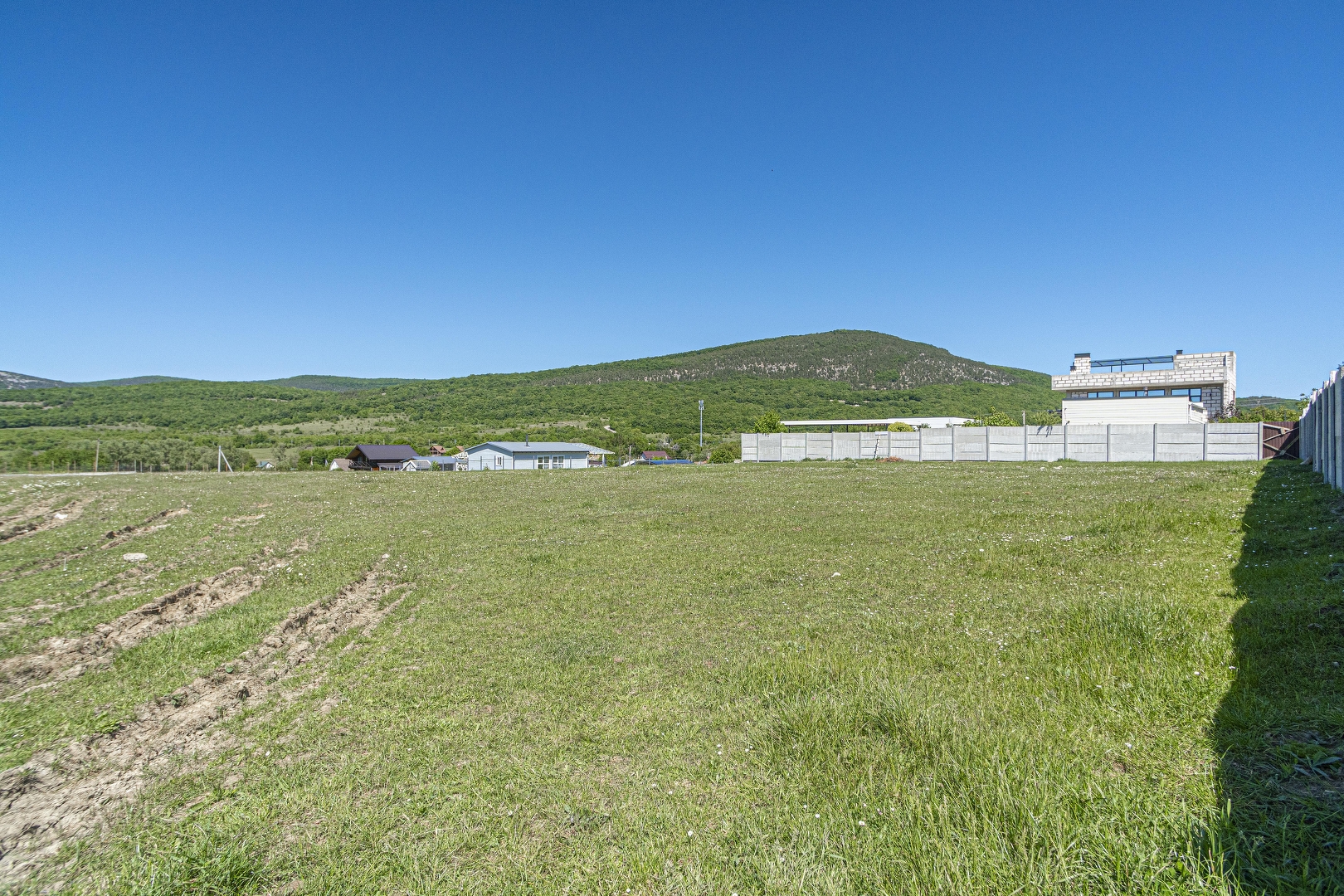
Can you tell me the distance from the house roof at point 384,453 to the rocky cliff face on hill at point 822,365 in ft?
299

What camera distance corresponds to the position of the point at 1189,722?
14.8 feet

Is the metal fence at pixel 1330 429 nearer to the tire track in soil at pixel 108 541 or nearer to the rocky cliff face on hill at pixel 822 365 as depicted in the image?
the tire track in soil at pixel 108 541

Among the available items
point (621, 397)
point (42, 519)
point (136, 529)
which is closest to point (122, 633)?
point (136, 529)

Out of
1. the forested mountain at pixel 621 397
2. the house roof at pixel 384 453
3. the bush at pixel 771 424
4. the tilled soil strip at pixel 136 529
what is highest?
the forested mountain at pixel 621 397

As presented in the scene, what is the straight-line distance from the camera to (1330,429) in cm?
1458

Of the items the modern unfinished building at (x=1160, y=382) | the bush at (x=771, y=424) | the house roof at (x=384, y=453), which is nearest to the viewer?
the modern unfinished building at (x=1160, y=382)

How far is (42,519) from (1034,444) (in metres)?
46.9

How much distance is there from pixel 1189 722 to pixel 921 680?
192 cm

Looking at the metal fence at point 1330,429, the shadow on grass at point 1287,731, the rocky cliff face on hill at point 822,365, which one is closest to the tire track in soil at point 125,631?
the shadow on grass at point 1287,731

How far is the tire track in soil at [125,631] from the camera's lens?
698 centimetres

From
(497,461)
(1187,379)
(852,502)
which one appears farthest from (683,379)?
(852,502)

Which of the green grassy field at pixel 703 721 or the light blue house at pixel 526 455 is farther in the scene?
the light blue house at pixel 526 455

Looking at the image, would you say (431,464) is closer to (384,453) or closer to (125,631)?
(384,453)

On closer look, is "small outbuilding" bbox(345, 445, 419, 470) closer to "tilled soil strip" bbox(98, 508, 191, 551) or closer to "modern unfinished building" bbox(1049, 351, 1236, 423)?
"tilled soil strip" bbox(98, 508, 191, 551)
